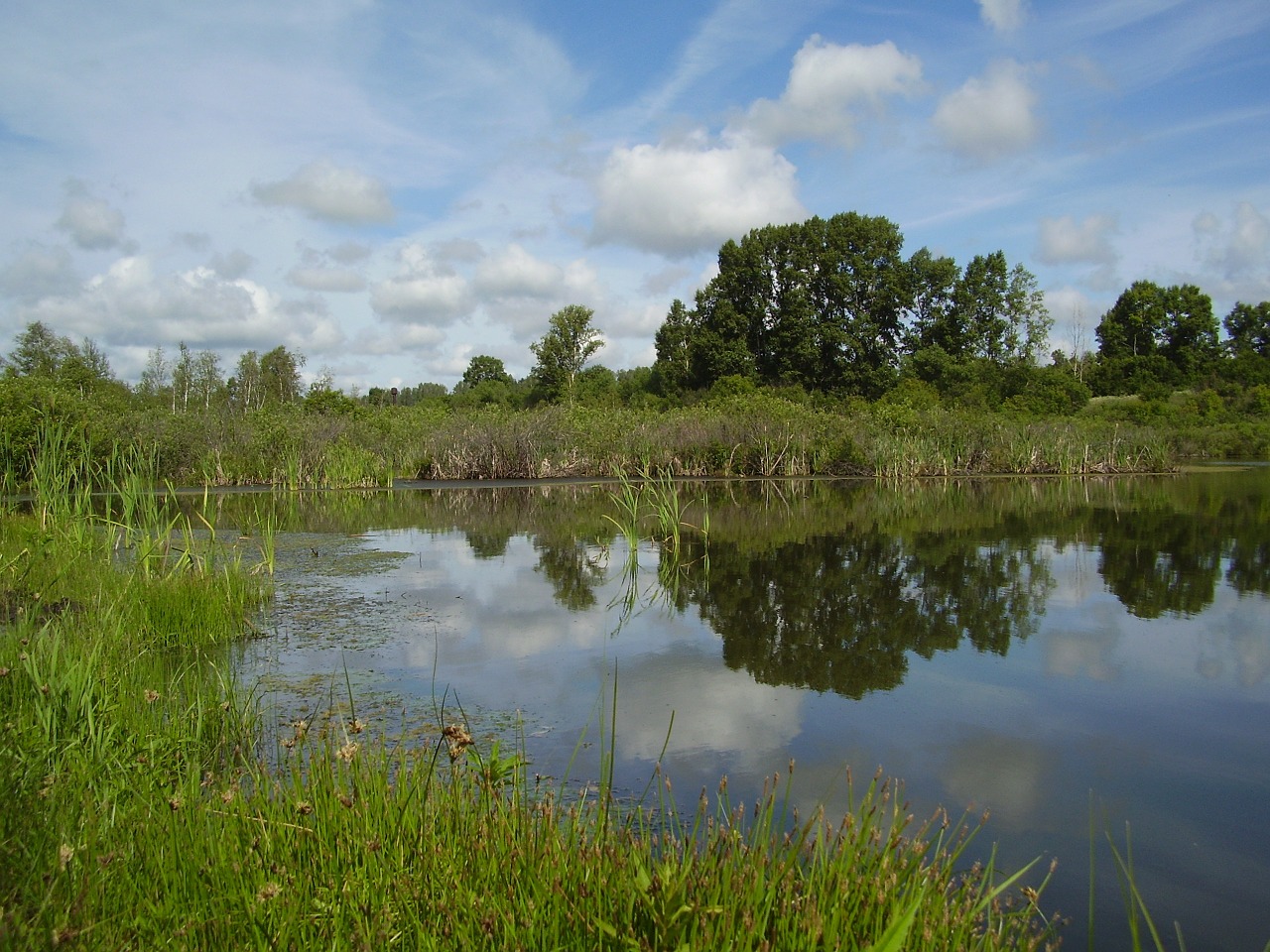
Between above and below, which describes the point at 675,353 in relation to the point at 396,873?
above

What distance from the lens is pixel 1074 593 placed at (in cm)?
894

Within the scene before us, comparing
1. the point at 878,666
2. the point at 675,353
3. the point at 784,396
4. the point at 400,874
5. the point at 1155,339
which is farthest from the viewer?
the point at 1155,339

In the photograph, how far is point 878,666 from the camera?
20.7 feet

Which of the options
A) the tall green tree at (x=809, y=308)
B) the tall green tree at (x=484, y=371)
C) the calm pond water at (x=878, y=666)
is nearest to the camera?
the calm pond water at (x=878, y=666)

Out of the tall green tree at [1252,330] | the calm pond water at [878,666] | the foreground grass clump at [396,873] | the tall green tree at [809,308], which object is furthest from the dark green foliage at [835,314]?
the foreground grass clump at [396,873]

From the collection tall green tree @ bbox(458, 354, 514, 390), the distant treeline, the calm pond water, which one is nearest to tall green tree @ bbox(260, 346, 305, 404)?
the distant treeline

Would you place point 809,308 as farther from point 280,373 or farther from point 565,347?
point 280,373

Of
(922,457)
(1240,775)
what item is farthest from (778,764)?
(922,457)

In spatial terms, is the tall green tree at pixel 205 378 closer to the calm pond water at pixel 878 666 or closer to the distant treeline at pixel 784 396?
the distant treeline at pixel 784 396

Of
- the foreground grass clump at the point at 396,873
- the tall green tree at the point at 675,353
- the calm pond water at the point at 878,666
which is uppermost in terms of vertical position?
the tall green tree at the point at 675,353

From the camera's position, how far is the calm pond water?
3988mm

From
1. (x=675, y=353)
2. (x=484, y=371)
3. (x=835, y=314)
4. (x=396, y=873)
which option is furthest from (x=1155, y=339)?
(x=396, y=873)

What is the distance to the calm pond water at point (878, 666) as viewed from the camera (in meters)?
3.99

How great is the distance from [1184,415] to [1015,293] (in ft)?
41.9
